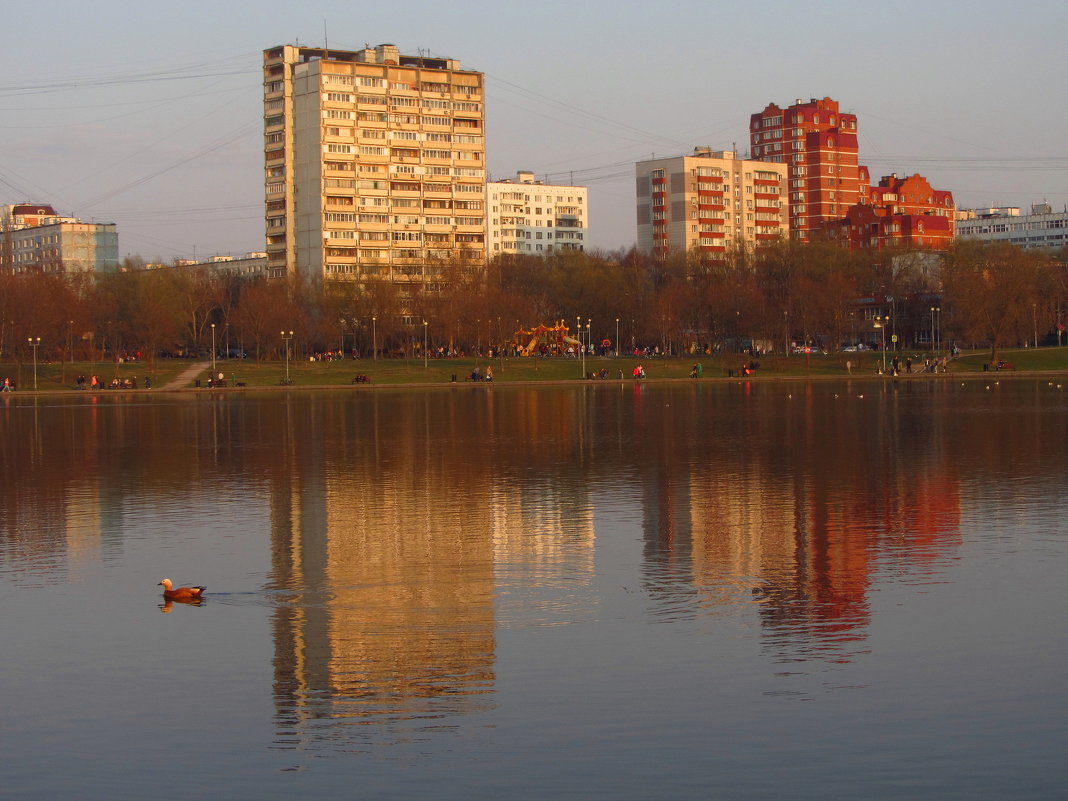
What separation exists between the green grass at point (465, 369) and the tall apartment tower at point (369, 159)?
47.5m

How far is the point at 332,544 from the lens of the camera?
19.1 m

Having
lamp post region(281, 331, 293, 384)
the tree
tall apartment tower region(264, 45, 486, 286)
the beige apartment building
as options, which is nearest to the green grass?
lamp post region(281, 331, 293, 384)

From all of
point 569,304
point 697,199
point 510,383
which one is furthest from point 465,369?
point 697,199

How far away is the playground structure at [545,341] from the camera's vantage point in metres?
115

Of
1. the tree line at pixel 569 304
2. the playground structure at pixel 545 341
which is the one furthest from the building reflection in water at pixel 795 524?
the playground structure at pixel 545 341

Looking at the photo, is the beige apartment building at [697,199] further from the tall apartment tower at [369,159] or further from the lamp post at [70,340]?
the lamp post at [70,340]

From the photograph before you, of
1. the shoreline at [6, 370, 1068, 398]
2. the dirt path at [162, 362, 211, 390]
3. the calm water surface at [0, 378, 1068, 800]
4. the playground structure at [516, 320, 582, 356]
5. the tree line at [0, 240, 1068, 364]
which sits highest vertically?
the tree line at [0, 240, 1068, 364]

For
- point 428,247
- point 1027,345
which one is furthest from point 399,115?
point 1027,345

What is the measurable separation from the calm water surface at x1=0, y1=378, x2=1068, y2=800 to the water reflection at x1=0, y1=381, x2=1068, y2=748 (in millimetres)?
82

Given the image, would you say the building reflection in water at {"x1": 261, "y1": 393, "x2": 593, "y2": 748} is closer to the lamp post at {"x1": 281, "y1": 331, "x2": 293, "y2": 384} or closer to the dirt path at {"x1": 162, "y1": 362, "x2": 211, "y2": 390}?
the dirt path at {"x1": 162, "y1": 362, "x2": 211, "y2": 390}

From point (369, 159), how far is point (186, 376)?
65.1 m

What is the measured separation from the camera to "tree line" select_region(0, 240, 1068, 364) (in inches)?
4094

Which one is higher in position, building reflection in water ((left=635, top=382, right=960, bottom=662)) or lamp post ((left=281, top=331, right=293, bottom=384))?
lamp post ((left=281, top=331, right=293, bottom=384))

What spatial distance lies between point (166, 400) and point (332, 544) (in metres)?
59.1
